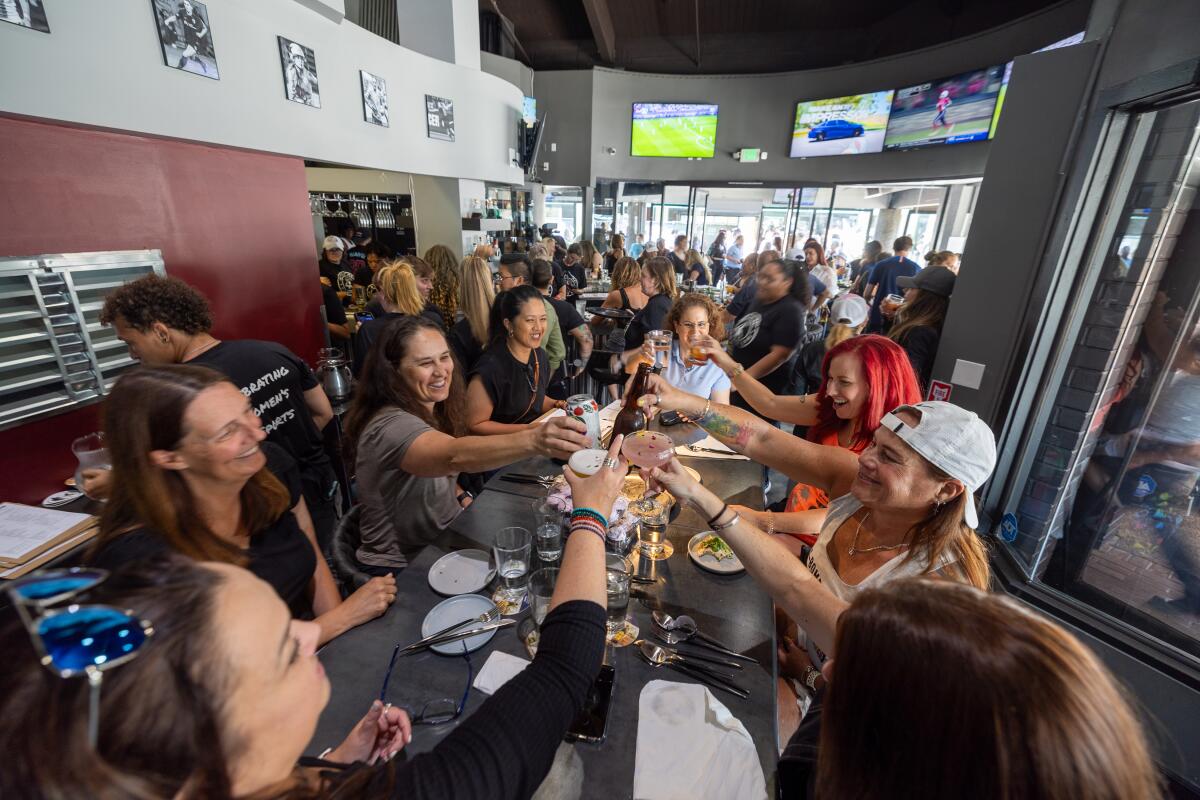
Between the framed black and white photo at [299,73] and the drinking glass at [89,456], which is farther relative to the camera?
the framed black and white photo at [299,73]

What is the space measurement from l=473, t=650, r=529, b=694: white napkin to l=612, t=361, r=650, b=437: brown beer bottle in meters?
1.16

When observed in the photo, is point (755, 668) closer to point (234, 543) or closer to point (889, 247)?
point (234, 543)

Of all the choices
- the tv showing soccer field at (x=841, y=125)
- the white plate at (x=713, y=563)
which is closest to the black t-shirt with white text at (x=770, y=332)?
the white plate at (x=713, y=563)

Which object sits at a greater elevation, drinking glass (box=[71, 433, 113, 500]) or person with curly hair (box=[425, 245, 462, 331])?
person with curly hair (box=[425, 245, 462, 331])

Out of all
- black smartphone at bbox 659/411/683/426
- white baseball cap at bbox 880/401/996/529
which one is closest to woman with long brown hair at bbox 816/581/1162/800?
white baseball cap at bbox 880/401/996/529

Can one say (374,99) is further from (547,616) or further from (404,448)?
(547,616)

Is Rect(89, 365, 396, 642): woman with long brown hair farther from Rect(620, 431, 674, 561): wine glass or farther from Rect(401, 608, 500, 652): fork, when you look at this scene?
Rect(620, 431, 674, 561): wine glass

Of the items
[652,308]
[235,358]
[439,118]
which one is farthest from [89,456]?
[439,118]

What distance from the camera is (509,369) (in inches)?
122

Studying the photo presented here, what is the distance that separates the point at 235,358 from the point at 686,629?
238cm

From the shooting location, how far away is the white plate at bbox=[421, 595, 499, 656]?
142 cm

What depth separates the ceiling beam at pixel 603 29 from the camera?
10.0 metres

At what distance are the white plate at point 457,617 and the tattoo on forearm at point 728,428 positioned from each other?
4.47 feet

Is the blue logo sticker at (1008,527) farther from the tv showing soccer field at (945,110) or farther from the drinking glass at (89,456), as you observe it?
the tv showing soccer field at (945,110)
